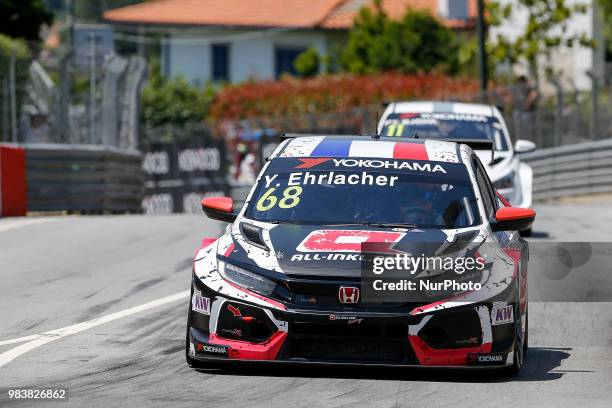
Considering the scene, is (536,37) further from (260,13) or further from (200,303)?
(200,303)

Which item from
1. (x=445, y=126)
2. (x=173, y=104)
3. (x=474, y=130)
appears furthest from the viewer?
(x=173, y=104)

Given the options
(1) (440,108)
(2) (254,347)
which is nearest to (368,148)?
(2) (254,347)

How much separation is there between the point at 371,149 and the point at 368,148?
1.2 inches

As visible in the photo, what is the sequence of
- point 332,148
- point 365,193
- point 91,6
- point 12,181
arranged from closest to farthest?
point 365,193, point 332,148, point 12,181, point 91,6

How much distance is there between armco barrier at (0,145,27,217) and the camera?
2114 cm

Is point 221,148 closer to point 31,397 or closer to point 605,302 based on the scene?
point 605,302

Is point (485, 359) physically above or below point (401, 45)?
below

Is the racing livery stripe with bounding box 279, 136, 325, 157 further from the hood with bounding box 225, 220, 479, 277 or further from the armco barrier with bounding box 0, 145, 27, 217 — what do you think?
the armco barrier with bounding box 0, 145, 27, 217

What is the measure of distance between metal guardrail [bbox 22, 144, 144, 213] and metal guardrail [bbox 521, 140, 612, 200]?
9.71 meters

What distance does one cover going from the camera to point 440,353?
8039mm

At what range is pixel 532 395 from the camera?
779cm

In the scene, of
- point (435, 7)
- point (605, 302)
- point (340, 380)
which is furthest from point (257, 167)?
point (435, 7)

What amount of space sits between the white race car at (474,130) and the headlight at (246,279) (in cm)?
936

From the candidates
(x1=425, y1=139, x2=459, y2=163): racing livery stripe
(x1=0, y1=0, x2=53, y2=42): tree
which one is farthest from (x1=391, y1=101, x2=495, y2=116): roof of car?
(x1=0, y1=0, x2=53, y2=42): tree
